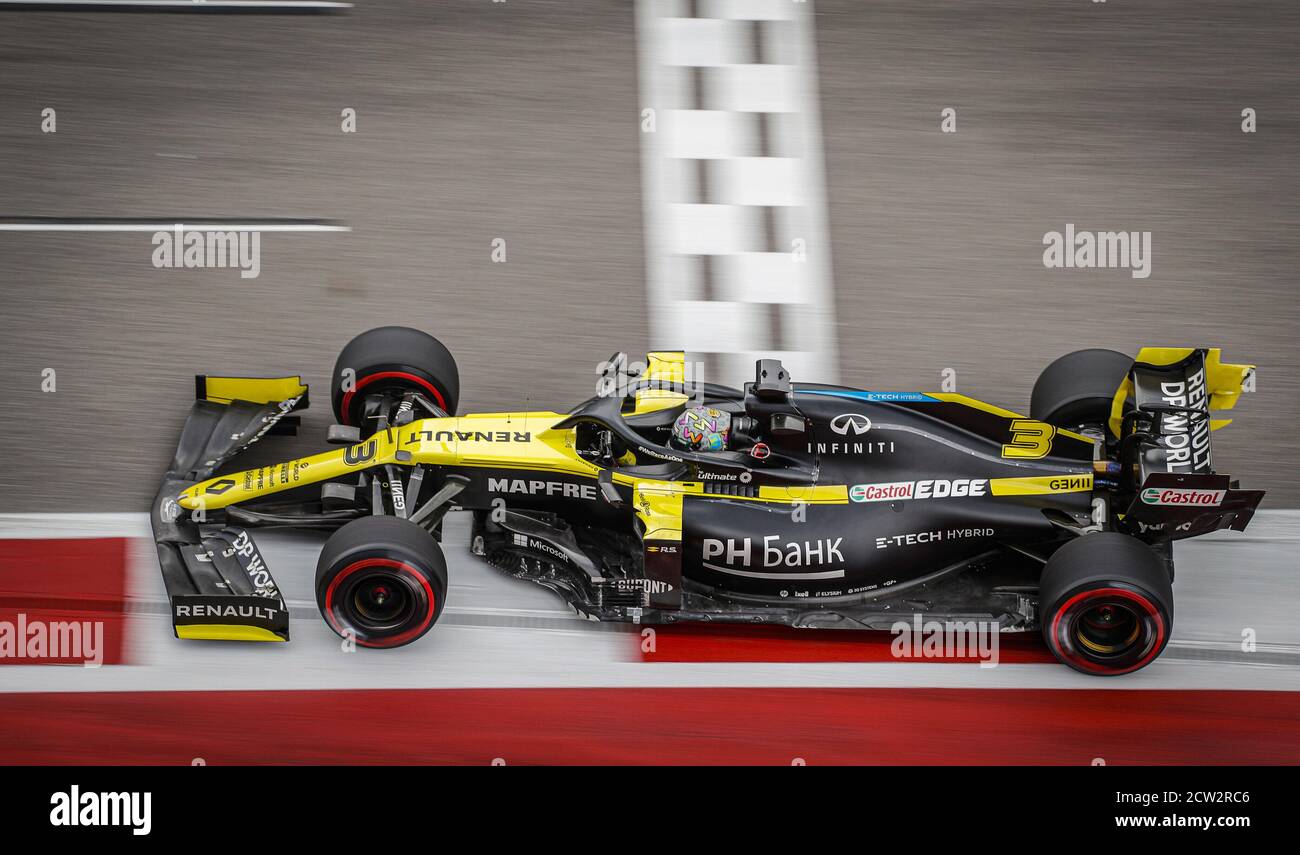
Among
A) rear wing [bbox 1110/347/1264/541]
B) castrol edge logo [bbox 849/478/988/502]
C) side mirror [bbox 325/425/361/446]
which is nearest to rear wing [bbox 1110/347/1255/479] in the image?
rear wing [bbox 1110/347/1264/541]

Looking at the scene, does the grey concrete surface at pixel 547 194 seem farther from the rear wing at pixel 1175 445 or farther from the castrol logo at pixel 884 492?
the castrol logo at pixel 884 492

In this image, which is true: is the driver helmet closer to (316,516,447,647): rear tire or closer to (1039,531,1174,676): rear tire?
(316,516,447,647): rear tire

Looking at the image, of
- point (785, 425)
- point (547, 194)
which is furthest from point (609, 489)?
point (547, 194)

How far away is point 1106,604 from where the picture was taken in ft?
21.0

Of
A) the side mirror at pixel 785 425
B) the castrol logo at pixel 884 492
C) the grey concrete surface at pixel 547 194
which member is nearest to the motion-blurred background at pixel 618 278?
the grey concrete surface at pixel 547 194

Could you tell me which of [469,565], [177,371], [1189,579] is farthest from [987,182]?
[177,371]

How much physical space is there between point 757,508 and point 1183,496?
72.2 inches

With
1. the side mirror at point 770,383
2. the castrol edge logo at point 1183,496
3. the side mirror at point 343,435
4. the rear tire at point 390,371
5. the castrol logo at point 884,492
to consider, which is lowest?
the castrol edge logo at point 1183,496

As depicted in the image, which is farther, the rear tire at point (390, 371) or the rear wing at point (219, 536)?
the rear tire at point (390, 371)

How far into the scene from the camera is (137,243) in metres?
9.09

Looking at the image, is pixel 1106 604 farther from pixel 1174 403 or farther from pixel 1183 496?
pixel 1174 403

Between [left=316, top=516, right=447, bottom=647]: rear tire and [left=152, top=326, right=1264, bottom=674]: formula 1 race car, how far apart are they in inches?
0.4

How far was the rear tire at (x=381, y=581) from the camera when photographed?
639 cm

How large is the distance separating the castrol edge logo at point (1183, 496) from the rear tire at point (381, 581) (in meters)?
3.07
